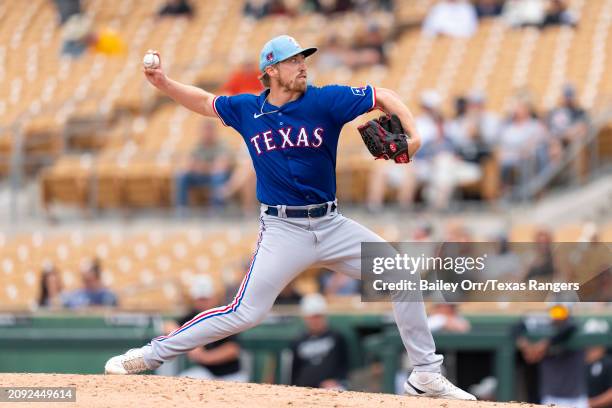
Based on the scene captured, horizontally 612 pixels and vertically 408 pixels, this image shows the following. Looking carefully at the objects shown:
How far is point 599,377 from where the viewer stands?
Result: 33.4 feet

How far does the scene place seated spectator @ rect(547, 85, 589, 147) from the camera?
516 inches

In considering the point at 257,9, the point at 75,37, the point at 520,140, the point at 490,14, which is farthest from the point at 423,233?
the point at 75,37

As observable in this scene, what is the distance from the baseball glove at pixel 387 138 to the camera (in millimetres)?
6891

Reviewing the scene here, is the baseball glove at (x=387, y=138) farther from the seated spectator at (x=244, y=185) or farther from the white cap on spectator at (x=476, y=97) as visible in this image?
the seated spectator at (x=244, y=185)

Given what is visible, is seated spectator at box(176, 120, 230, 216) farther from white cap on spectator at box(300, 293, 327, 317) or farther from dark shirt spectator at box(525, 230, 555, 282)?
dark shirt spectator at box(525, 230, 555, 282)

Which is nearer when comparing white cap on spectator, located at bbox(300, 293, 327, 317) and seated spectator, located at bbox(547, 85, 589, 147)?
white cap on spectator, located at bbox(300, 293, 327, 317)

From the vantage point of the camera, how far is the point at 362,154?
14047mm

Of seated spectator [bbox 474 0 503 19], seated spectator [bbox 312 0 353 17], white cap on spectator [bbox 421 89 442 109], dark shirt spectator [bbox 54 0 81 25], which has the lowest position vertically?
white cap on spectator [bbox 421 89 442 109]

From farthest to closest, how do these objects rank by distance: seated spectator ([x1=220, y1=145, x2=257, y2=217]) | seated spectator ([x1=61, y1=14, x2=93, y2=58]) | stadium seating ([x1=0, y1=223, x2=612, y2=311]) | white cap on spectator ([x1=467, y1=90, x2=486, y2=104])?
seated spectator ([x1=61, y1=14, x2=93, y2=58]) → seated spectator ([x1=220, y1=145, x2=257, y2=217]) → white cap on spectator ([x1=467, y1=90, x2=486, y2=104]) → stadium seating ([x1=0, y1=223, x2=612, y2=311])

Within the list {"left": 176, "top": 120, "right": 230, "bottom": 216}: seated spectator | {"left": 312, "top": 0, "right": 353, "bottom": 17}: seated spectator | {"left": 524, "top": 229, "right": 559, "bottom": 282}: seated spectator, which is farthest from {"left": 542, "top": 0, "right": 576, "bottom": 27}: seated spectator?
{"left": 524, "top": 229, "right": 559, "bottom": 282}: seated spectator

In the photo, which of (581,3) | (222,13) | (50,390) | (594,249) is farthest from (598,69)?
(50,390)

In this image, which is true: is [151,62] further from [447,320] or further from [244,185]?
[244,185]

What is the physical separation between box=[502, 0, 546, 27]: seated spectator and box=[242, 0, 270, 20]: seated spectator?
412cm

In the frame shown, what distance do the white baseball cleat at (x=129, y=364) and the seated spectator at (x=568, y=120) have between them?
6696 millimetres
